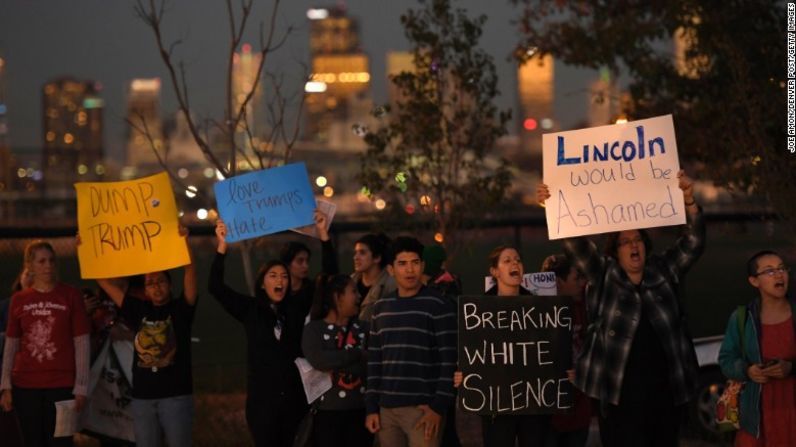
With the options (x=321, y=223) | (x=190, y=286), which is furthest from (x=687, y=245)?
(x=190, y=286)

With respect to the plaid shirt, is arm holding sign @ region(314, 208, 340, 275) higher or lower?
higher

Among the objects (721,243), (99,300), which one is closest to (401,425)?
(99,300)

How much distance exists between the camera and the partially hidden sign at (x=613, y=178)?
8.20 meters

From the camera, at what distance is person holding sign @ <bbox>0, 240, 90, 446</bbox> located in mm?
9453

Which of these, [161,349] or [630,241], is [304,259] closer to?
[161,349]

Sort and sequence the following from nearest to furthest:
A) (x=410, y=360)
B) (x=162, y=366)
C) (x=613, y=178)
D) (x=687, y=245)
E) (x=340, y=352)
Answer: (x=410, y=360)
(x=687, y=245)
(x=613, y=178)
(x=340, y=352)
(x=162, y=366)

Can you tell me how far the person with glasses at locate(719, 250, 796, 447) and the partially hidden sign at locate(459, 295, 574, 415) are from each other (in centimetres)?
99

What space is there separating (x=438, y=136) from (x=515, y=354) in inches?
226

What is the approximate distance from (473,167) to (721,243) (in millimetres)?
9507

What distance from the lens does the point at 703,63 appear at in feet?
51.8

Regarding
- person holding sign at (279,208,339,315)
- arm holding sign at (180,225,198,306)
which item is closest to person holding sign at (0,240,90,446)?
arm holding sign at (180,225,198,306)

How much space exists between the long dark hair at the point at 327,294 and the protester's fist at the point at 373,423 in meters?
0.80

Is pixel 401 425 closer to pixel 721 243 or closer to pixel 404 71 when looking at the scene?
pixel 404 71

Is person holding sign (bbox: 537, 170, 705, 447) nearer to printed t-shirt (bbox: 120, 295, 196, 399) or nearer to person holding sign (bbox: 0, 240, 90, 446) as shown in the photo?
printed t-shirt (bbox: 120, 295, 196, 399)
